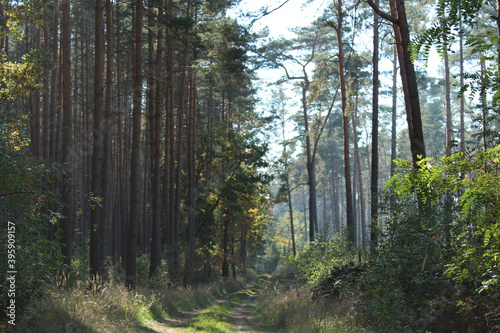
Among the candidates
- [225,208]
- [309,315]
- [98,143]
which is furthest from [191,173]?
[309,315]

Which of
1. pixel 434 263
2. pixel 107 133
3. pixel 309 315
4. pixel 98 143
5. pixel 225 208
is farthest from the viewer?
pixel 225 208

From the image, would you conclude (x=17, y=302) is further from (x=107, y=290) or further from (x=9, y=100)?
(x=9, y=100)

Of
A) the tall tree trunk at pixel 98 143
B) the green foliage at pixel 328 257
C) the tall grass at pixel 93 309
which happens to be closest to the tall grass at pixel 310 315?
the green foliage at pixel 328 257

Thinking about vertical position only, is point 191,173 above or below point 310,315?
above

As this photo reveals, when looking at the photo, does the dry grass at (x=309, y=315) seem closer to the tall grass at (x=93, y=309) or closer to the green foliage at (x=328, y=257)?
the green foliage at (x=328, y=257)

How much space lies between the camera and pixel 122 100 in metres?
30.4

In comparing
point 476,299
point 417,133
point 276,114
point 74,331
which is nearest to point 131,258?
point 74,331

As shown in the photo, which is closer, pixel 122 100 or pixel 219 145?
pixel 122 100

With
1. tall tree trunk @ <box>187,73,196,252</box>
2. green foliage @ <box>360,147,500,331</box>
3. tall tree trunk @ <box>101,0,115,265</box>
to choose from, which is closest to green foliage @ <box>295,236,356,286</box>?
green foliage @ <box>360,147,500,331</box>

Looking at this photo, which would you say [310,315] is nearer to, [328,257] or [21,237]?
[21,237]

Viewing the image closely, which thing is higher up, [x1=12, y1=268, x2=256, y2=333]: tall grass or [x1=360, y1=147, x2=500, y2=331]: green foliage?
[x1=360, y1=147, x2=500, y2=331]: green foliage

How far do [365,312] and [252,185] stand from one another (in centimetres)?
2312

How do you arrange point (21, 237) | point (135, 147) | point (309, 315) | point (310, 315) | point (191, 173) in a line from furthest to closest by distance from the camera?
point (191, 173) < point (135, 147) < point (309, 315) < point (310, 315) < point (21, 237)

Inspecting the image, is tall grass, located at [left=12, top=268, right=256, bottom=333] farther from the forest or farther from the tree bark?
the tree bark
